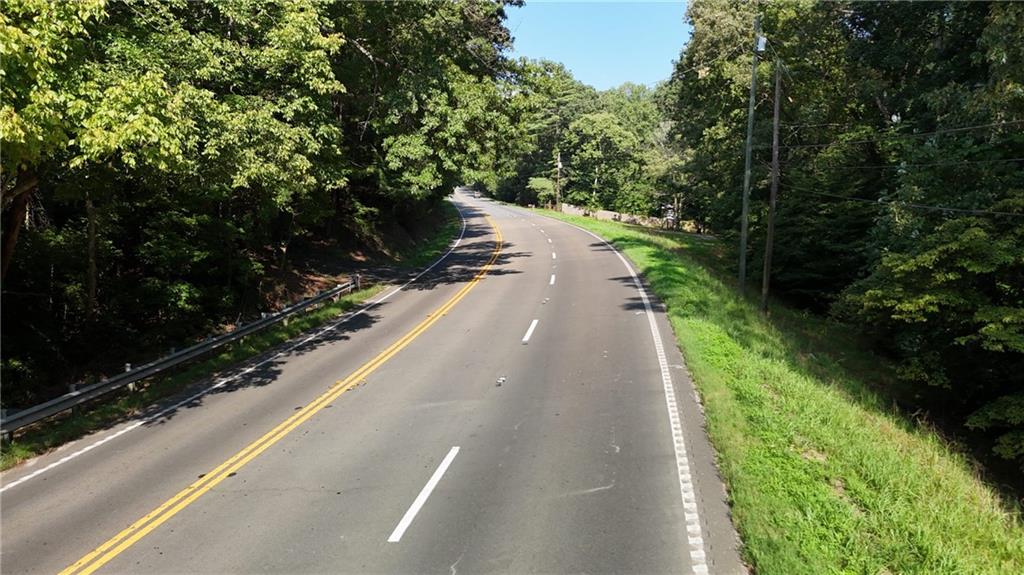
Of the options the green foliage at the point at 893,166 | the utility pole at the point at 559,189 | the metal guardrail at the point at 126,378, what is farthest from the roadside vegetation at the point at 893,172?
the utility pole at the point at 559,189

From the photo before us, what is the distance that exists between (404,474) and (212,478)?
8.60 ft

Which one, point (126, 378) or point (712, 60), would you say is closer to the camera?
point (126, 378)

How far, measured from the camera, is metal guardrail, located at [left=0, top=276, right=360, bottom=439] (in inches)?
383

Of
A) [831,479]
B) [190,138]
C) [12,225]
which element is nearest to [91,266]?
[12,225]

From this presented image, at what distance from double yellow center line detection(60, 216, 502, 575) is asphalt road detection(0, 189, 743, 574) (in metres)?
0.03

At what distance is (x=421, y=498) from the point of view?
294 inches

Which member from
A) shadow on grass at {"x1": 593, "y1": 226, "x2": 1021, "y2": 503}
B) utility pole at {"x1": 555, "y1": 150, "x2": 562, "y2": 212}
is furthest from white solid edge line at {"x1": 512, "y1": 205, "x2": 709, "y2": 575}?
utility pole at {"x1": 555, "y1": 150, "x2": 562, "y2": 212}

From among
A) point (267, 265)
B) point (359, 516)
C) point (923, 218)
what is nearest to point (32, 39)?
point (359, 516)

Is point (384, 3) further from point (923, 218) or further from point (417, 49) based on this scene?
point (923, 218)

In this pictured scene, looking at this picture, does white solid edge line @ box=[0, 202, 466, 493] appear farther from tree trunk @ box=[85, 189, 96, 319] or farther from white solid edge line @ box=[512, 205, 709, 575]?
white solid edge line @ box=[512, 205, 709, 575]

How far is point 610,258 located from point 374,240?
12.9 metres

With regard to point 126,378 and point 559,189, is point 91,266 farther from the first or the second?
point 559,189

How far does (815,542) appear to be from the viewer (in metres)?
6.25

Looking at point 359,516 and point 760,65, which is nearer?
point 359,516
